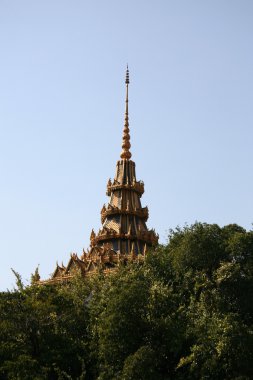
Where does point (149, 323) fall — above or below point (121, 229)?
below

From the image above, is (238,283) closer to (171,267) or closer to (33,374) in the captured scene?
(171,267)

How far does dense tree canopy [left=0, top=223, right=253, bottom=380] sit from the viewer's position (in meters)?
31.7

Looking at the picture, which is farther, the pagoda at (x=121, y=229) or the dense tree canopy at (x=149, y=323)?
the pagoda at (x=121, y=229)

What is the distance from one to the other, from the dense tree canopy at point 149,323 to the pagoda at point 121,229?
66.1 feet

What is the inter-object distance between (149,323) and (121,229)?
31.3 m

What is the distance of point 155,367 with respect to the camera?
105 ft

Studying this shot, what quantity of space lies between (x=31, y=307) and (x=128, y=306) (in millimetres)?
4600

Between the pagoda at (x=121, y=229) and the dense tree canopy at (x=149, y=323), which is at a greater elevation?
the pagoda at (x=121, y=229)

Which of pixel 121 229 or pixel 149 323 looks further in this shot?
pixel 121 229

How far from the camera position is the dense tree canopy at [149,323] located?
31.7 meters

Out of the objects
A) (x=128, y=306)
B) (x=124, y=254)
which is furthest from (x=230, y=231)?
(x=124, y=254)

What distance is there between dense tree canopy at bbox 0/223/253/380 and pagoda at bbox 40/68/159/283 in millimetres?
20157

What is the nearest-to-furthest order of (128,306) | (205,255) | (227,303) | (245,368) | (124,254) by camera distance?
(245,368)
(128,306)
(227,303)
(205,255)
(124,254)

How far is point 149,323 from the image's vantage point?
33750mm
